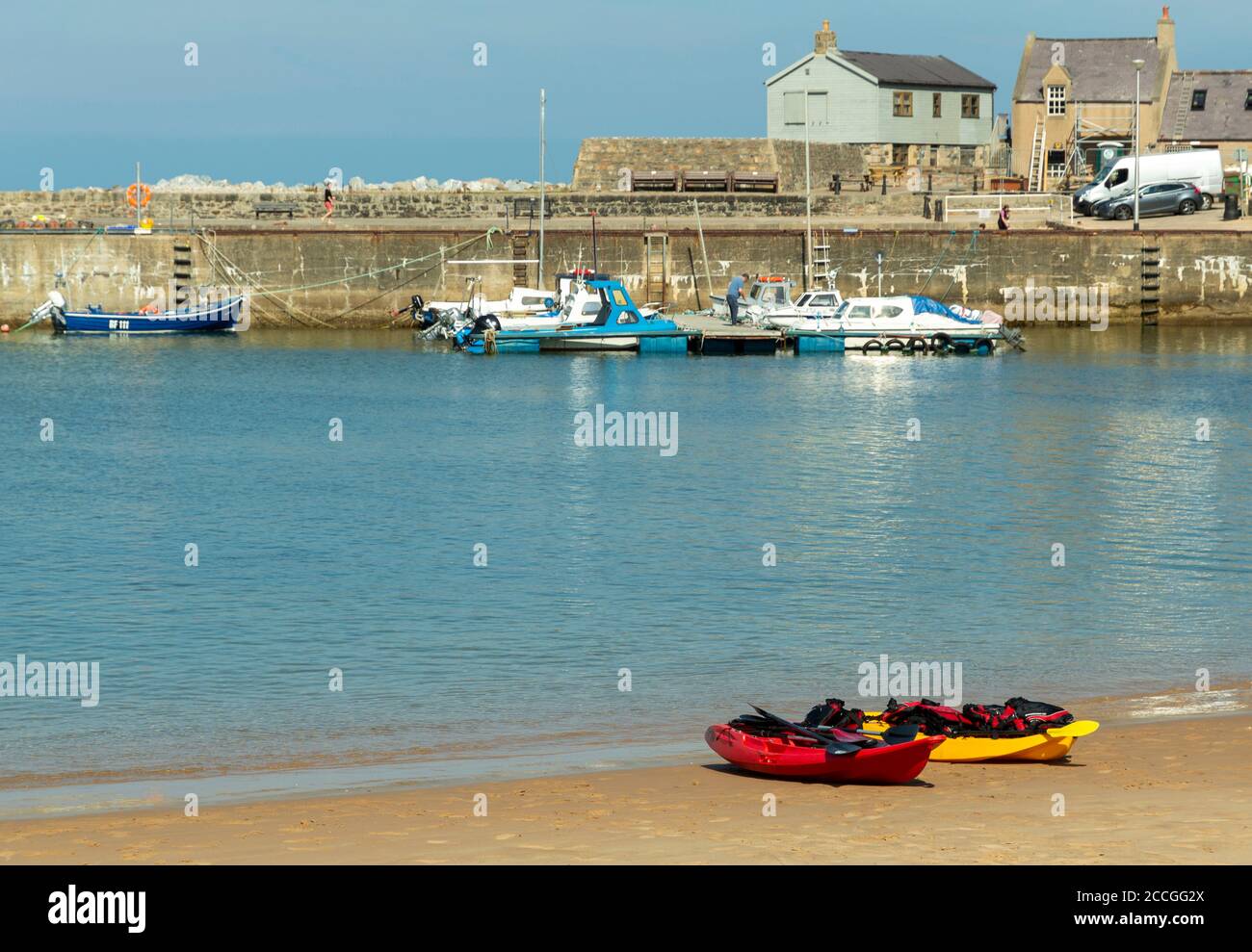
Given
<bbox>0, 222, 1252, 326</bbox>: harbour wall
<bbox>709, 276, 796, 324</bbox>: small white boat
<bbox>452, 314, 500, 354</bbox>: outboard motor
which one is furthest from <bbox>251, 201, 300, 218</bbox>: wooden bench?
<bbox>709, 276, 796, 324</bbox>: small white boat

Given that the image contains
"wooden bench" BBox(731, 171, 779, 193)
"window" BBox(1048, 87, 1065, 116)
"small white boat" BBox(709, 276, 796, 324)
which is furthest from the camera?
"window" BBox(1048, 87, 1065, 116)

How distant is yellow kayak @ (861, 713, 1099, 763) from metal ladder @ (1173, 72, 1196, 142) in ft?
193

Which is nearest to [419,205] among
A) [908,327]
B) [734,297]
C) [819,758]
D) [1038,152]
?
[734,297]

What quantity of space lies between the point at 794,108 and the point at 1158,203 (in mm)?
17124

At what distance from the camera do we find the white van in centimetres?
5797

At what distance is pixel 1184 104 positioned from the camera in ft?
218

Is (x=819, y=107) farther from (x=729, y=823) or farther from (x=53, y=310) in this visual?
(x=729, y=823)

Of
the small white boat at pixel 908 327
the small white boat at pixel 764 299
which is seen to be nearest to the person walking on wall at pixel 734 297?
the small white boat at pixel 764 299

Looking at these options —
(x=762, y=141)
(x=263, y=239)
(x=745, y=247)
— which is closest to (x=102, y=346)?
(x=263, y=239)

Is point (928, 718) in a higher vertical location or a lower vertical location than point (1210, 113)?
lower

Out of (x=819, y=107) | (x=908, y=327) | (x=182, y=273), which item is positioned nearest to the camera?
(x=908, y=327)

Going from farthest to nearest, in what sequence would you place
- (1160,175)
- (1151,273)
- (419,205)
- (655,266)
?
(419,205)
(1160,175)
(655,266)
(1151,273)

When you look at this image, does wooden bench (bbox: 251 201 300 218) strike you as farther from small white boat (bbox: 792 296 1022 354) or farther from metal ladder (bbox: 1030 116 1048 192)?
metal ladder (bbox: 1030 116 1048 192)

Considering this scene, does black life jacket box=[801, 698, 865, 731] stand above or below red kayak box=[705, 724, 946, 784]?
above
